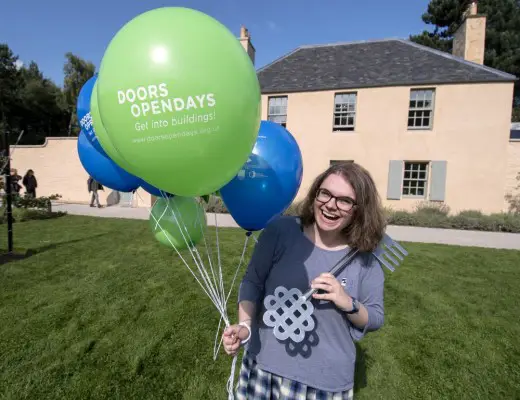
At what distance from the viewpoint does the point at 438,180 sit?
10672mm

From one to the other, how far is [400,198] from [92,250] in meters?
9.86

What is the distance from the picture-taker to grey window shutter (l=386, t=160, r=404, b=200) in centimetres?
1103

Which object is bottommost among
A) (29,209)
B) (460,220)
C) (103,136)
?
(29,209)

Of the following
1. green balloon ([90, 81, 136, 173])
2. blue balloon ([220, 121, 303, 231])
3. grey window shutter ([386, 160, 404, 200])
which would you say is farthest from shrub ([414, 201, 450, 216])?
green balloon ([90, 81, 136, 173])

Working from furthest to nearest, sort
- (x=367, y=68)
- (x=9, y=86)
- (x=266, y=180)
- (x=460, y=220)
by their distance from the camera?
(x=9, y=86) → (x=367, y=68) → (x=460, y=220) → (x=266, y=180)

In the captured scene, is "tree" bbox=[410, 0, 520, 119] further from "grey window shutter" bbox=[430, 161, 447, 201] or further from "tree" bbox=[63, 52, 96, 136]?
"tree" bbox=[63, 52, 96, 136]

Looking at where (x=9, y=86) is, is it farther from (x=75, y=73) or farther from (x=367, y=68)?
(x=367, y=68)

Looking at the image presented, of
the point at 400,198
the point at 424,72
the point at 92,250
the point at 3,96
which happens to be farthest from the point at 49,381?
the point at 3,96

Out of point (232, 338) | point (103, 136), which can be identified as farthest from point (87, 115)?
Answer: point (232, 338)

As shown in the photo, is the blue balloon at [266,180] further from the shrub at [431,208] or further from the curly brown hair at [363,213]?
the shrub at [431,208]

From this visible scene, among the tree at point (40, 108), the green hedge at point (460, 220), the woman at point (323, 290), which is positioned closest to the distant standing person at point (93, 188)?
the green hedge at point (460, 220)

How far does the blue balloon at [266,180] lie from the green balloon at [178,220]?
0.31 metres

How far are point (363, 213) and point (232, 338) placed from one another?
0.77 metres

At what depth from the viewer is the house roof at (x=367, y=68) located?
34.3 feet
